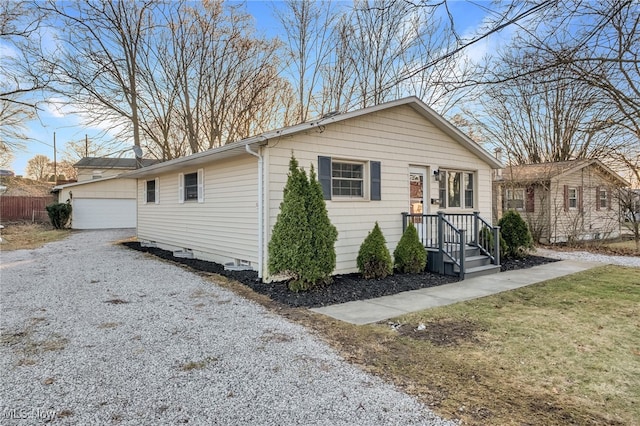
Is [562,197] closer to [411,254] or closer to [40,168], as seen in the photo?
[411,254]

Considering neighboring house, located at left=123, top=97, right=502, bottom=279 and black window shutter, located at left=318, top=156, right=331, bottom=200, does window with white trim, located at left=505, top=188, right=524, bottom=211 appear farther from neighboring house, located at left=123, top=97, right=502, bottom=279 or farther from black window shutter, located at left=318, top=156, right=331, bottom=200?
black window shutter, located at left=318, top=156, right=331, bottom=200

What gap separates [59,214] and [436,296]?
22.7 meters

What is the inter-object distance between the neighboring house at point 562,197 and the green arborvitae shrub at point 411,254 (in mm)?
9316

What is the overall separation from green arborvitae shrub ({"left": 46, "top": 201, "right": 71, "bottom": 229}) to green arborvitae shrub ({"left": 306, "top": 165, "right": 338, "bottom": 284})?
21.0 metres

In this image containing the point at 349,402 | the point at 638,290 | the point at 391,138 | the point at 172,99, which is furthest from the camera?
the point at 172,99

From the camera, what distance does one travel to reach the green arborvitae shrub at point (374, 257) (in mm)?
7578

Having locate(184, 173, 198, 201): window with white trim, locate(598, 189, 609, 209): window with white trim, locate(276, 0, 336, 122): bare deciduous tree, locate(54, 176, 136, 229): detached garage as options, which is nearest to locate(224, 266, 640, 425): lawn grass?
locate(184, 173, 198, 201): window with white trim

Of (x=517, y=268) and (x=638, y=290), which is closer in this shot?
(x=638, y=290)

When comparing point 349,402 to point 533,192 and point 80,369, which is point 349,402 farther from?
point 533,192

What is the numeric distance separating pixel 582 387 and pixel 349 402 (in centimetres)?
196

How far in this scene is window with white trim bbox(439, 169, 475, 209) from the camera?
9.91 meters

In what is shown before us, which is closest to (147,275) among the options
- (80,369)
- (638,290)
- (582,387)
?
(80,369)

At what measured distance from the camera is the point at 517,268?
9273mm

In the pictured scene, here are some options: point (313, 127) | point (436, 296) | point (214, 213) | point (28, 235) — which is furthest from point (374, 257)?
point (28, 235)
